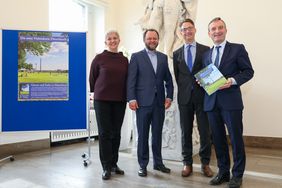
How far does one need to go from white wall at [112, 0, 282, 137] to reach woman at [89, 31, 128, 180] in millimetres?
2499

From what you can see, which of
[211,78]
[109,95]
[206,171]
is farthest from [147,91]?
[206,171]

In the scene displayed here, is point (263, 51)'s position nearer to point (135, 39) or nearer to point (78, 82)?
point (135, 39)

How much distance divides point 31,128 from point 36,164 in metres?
0.43

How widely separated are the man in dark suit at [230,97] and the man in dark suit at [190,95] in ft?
0.63

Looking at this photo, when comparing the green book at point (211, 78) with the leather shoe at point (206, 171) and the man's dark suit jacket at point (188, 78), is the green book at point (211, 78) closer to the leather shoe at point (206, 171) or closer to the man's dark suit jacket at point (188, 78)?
the man's dark suit jacket at point (188, 78)

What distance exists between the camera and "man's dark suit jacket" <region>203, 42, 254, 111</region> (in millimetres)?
2258

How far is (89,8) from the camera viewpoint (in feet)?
18.0

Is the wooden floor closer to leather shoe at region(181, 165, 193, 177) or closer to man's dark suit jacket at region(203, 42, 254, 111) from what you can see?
leather shoe at region(181, 165, 193, 177)

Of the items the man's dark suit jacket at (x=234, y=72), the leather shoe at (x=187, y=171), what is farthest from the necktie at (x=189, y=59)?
the leather shoe at (x=187, y=171)

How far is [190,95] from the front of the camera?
260 centimetres

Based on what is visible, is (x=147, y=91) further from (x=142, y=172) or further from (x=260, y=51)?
(x=260, y=51)

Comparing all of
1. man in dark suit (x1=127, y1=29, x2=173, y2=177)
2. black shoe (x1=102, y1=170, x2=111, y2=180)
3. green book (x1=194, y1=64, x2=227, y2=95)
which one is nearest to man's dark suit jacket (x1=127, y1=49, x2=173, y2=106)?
man in dark suit (x1=127, y1=29, x2=173, y2=177)

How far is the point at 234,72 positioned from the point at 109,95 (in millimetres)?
1067

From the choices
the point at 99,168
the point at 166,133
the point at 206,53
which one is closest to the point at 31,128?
the point at 99,168
